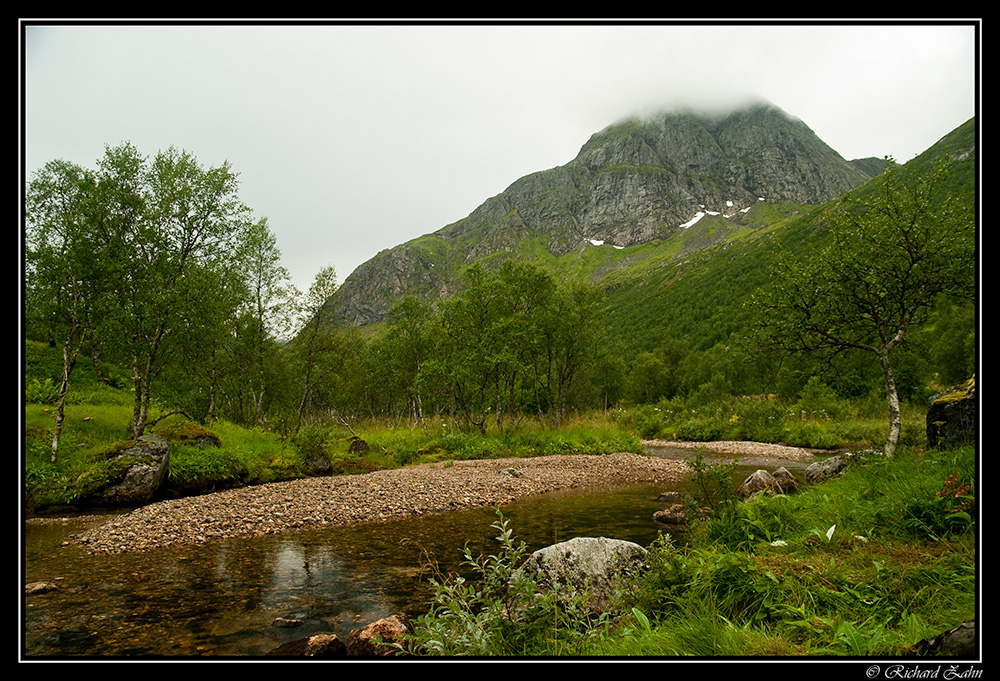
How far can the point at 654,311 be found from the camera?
14112 cm

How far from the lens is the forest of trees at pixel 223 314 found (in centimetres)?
1822

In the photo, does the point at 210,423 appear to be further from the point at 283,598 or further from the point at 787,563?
the point at 787,563

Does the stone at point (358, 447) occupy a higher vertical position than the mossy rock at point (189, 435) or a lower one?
lower

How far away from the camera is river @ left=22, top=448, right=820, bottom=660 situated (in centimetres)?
689

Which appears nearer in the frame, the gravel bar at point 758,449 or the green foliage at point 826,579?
the green foliage at point 826,579

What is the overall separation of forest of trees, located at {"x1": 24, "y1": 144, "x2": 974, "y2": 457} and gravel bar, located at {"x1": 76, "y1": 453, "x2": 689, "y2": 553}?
20.6 ft

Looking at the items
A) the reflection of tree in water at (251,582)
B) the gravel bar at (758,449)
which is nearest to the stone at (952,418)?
the reflection of tree in water at (251,582)

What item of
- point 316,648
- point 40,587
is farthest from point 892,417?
point 40,587

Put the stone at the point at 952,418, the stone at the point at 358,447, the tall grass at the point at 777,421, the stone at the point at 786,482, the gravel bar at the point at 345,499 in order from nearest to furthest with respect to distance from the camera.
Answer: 1. the stone at the point at 952,418
2. the gravel bar at the point at 345,499
3. the stone at the point at 786,482
4. the stone at the point at 358,447
5. the tall grass at the point at 777,421

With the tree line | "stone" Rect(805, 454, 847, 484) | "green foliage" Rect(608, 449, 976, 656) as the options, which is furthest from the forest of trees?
"green foliage" Rect(608, 449, 976, 656)

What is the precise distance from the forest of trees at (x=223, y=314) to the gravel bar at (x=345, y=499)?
6.29m

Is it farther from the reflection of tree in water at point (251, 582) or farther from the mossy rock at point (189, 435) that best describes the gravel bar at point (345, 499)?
the mossy rock at point (189, 435)

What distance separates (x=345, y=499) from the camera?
16.6 metres

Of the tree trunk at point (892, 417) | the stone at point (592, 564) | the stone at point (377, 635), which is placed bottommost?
the stone at point (377, 635)
